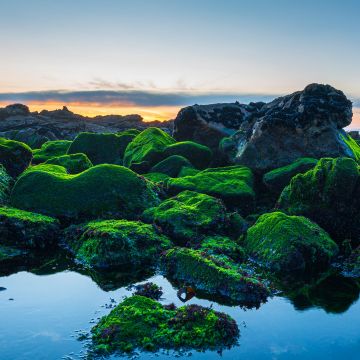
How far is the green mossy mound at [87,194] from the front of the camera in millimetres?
26125

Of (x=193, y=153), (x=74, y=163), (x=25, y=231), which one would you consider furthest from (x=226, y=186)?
(x=74, y=163)

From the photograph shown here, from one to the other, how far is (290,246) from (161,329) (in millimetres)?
9113

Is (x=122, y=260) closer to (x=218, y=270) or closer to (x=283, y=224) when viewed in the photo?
(x=218, y=270)

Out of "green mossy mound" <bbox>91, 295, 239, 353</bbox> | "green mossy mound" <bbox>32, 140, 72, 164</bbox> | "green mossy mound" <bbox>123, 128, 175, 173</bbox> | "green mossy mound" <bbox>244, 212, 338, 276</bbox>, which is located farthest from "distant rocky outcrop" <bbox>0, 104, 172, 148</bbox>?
"green mossy mound" <bbox>91, 295, 239, 353</bbox>

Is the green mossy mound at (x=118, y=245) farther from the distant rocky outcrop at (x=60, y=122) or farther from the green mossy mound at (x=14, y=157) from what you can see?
the distant rocky outcrop at (x=60, y=122)

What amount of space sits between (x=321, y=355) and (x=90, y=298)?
8.46 meters

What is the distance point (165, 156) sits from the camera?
1633 inches

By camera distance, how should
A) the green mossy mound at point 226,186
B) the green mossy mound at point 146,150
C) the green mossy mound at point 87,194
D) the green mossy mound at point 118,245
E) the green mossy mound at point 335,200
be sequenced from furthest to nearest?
the green mossy mound at point 146,150
the green mossy mound at point 226,186
the green mossy mound at point 87,194
the green mossy mound at point 335,200
the green mossy mound at point 118,245

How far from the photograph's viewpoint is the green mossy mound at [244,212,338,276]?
19.6 meters

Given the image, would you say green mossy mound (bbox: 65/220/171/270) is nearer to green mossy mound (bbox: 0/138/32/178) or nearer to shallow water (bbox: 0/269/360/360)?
shallow water (bbox: 0/269/360/360)

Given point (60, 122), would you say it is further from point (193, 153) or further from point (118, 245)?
point (118, 245)

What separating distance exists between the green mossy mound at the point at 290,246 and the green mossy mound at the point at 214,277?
242cm

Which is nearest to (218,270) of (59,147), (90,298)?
(90,298)

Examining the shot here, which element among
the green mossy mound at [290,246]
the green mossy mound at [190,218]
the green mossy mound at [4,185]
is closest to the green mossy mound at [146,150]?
the green mossy mound at [4,185]
